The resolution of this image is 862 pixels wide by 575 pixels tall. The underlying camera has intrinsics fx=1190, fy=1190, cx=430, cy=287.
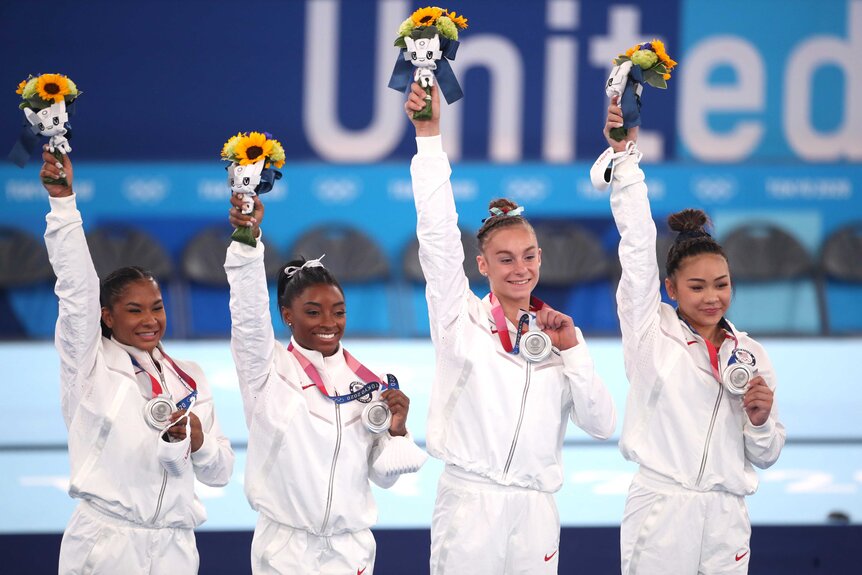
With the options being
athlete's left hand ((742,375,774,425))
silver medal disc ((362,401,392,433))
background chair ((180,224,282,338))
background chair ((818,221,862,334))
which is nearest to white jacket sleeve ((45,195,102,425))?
silver medal disc ((362,401,392,433))

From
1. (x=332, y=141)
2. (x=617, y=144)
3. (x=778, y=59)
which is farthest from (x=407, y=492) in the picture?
(x=778, y=59)

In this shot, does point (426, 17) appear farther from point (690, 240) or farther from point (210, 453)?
point (210, 453)

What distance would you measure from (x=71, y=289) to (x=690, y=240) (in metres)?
2.32

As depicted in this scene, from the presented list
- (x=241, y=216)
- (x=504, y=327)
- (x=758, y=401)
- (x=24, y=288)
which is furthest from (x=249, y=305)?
(x=24, y=288)

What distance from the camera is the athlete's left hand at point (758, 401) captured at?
4262 mm

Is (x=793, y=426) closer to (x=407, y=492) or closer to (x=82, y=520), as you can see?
(x=407, y=492)

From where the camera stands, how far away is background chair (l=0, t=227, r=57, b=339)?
10562mm

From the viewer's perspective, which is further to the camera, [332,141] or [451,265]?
[332,141]

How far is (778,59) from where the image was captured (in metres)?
11.2

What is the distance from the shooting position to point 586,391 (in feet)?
13.8

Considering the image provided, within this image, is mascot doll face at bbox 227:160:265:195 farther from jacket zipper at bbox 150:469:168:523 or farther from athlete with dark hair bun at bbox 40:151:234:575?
jacket zipper at bbox 150:469:168:523

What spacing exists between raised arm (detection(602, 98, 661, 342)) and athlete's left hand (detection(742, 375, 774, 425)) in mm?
475

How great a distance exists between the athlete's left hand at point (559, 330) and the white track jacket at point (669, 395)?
0.30 meters

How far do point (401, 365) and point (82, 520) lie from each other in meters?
5.35
